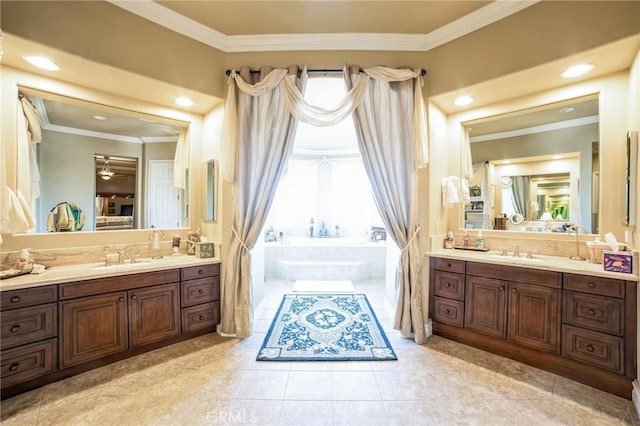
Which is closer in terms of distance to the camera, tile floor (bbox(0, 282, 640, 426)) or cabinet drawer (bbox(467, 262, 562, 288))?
tile floor (bbox(0, 282, 640, 426))

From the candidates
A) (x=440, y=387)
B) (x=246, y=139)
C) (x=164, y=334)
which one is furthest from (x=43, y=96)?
(x=440, y=387)

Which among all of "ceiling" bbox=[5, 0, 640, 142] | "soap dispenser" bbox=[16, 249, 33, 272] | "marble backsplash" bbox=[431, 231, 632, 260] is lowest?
"soap dispenser" bbox=[16, 249, 33, 272]

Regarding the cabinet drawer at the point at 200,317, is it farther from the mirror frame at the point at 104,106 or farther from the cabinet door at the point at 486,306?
the cabinet door at the point at 486,306

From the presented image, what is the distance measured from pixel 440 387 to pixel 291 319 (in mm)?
1717

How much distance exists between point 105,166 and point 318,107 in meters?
2.26

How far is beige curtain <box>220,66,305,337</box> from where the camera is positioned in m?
2.71

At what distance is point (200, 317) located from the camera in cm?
270

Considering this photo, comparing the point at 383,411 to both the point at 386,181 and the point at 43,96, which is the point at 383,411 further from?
the point at 43,96

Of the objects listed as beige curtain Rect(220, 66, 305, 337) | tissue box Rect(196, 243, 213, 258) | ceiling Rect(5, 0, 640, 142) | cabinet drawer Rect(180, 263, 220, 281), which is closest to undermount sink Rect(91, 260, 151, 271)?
cabinet drawer Rect(180, 263, 220, 281)

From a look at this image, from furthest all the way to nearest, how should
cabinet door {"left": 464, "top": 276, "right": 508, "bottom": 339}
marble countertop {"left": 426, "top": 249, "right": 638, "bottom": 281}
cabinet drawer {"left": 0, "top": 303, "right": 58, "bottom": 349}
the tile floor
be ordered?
cabinet door {"left": 464, "top": 276, "right": 508, "bottom": 339} < marble countertop {"left": 426, "top": 249, "right": 638, "bottom": 281} < cabinet drawer {"left": 0, "top": 303, "right": 58, "bottom": 349} < the tile floor

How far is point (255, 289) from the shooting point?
10.9 feet

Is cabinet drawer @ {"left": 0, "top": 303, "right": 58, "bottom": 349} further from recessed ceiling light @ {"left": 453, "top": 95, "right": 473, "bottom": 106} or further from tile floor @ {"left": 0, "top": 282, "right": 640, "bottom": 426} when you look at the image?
recessed ceiling light @ {"left": 453, "top": 95, "right": 473, "bottom": 106}

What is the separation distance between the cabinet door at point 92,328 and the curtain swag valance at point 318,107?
1472 mm

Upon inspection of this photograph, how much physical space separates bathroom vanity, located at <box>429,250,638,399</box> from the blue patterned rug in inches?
29.7
